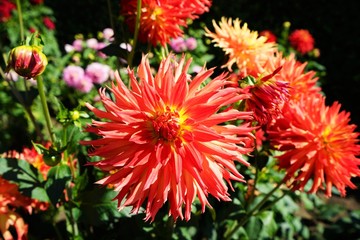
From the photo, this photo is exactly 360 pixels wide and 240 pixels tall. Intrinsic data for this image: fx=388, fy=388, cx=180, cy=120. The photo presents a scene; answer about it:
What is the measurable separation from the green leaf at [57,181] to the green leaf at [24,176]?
0.32ft

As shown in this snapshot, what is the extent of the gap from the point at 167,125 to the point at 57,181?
523 millimetres

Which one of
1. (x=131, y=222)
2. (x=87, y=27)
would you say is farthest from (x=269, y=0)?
(x=131, y=222)

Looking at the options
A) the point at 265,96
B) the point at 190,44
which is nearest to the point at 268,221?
the point at 265,96

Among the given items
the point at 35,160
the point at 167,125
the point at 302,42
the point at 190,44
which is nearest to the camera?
the point at 167,125

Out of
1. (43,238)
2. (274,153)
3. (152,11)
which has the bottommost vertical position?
(43,238)

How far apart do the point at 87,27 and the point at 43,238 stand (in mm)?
3814

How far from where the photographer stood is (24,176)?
1.43m

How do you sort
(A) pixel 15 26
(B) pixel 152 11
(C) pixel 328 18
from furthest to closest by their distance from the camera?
(C) pixel 328 18 < (A) pixel 15 26 < (B) pixel 152 11

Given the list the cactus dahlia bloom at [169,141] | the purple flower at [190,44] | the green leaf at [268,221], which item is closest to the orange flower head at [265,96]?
the cactus dahlia bloom at [169,141]

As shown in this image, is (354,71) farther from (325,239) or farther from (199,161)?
(199,161)

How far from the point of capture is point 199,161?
94 cm

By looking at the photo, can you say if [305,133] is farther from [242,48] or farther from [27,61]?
[27,61]

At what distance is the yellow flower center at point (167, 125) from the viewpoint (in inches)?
39.1

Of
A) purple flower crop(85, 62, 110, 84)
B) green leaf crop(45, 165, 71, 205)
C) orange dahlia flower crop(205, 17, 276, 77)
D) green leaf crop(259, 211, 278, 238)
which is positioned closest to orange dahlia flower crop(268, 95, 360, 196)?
orange dahlia flower crop(205, 17, 276, 77)
